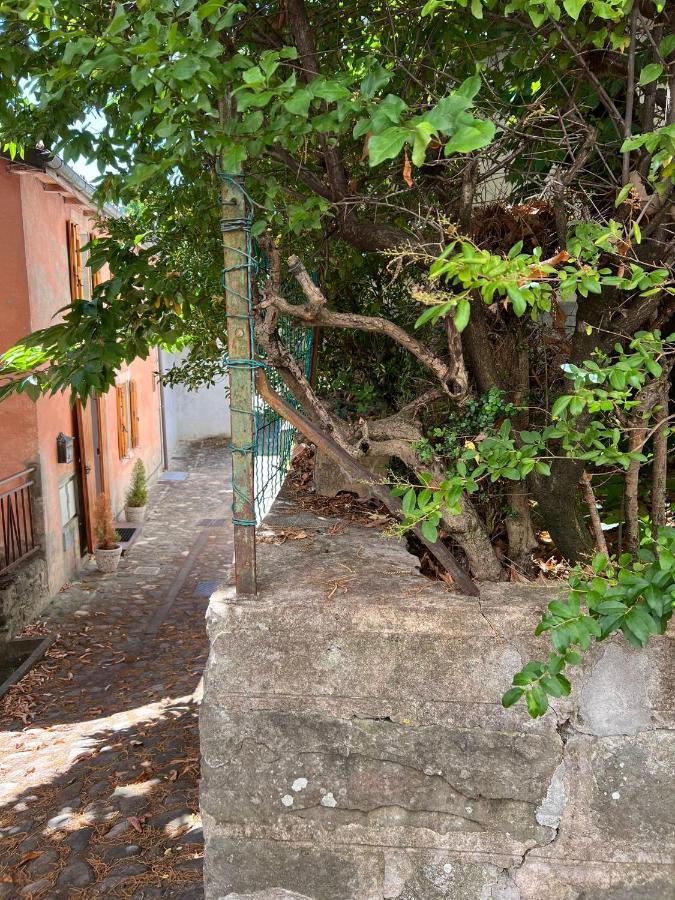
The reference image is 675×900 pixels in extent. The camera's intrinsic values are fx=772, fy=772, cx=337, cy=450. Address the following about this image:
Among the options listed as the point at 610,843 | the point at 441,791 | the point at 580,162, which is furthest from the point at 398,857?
the point at 580,162

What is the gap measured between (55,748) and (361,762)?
369 cm

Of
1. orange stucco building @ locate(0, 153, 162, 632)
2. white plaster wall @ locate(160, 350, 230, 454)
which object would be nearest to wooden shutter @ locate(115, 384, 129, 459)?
orange stucco building @ locate(0, 153, 162, 632)

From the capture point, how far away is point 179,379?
299 inches

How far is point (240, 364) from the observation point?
2.81 meters

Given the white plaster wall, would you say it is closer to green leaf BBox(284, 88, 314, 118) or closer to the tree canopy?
the tree canopy

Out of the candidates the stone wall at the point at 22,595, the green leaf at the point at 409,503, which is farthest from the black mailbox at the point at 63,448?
the green leaf at the point at 409,503

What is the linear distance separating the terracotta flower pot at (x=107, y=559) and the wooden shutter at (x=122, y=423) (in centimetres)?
337

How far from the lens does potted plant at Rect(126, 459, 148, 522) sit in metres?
12.9

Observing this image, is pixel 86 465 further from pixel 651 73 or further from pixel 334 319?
pixel 651 73

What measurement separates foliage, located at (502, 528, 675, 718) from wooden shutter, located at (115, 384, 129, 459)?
40.3 ft

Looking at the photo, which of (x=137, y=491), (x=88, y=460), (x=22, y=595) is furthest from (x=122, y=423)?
(x=22, y=595)

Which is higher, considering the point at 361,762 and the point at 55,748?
the point at 361,762

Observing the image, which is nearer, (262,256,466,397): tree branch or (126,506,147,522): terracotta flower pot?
(262,256,466,397): tree branch

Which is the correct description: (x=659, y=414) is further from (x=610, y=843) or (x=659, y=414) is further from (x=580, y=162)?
(x=610, y=843)
